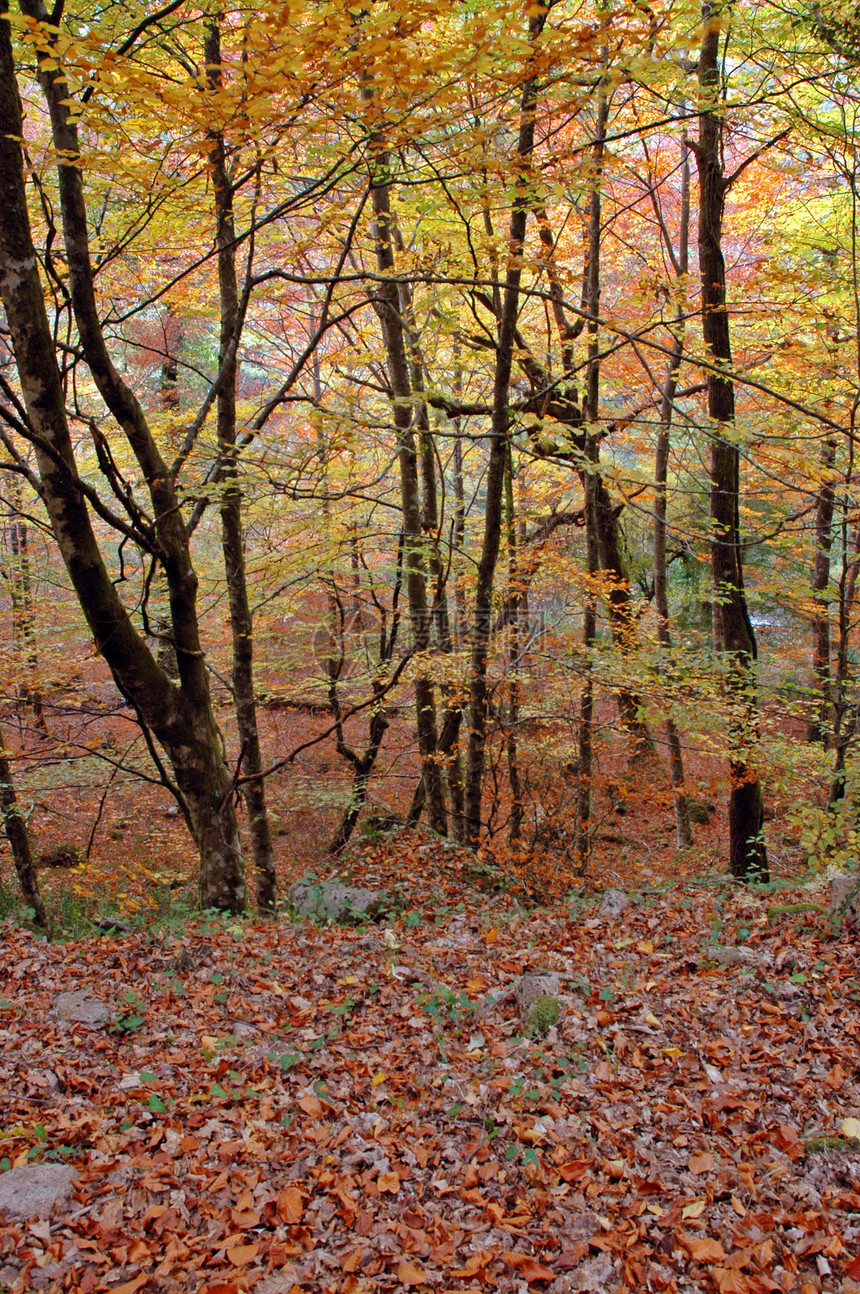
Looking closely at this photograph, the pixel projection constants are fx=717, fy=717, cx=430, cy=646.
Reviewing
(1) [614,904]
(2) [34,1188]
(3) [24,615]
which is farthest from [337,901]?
(3) [24,615]

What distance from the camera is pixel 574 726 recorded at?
1077cm

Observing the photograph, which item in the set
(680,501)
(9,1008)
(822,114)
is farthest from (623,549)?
(9,1008)

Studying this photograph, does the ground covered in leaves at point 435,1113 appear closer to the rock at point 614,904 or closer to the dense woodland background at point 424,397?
the rock at point 614,904

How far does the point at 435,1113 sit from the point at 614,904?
10.1 ft

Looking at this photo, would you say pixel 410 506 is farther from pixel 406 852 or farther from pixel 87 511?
pixel 87 511

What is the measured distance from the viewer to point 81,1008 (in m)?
3.96

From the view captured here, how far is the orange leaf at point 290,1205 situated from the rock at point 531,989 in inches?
64.5

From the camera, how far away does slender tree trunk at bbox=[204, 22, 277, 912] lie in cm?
524

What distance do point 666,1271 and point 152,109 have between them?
211 inches

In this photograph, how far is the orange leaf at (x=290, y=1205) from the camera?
2631 millimetres

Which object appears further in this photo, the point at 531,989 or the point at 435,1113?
the point at 531,989

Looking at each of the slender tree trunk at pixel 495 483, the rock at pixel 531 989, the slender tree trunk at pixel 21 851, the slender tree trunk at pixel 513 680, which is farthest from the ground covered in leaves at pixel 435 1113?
the slender tree trunk at pixel 513 680

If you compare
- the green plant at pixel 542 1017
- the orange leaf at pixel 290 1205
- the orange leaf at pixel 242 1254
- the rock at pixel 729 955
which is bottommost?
the rock at pixel 729 955

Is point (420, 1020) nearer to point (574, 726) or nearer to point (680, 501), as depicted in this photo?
point (574, 726)
